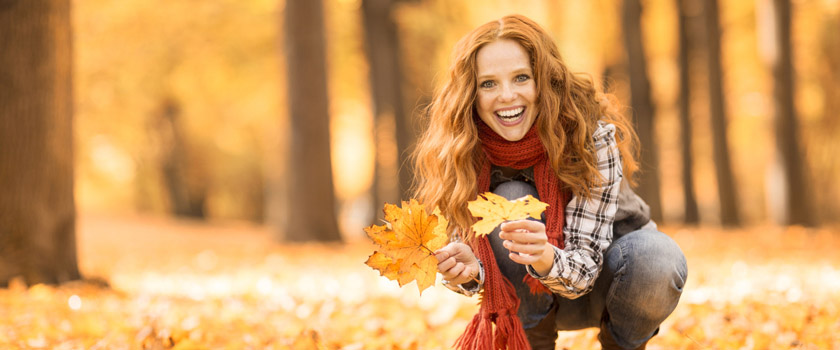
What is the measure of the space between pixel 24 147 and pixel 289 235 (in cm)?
468

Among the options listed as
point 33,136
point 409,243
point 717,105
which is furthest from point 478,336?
point 717,105

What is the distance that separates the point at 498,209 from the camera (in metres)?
1.80

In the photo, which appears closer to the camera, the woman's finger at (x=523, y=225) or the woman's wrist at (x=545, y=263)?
the woman's finger at (x=523, y=225)

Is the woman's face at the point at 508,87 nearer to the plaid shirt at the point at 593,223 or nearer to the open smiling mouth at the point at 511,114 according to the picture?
the open smiling mouth at the point at 511,114

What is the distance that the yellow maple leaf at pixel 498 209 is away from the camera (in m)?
1.78

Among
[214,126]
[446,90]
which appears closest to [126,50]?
[214,126]

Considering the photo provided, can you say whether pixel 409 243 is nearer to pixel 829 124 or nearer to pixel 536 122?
pixel 536 122

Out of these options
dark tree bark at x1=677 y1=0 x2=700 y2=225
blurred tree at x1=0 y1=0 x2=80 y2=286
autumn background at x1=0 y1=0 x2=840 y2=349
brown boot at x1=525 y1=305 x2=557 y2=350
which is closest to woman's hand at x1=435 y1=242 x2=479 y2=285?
brown boot at x1=525 y1=305 x2=557 y2=350

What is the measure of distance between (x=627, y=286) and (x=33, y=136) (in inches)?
156

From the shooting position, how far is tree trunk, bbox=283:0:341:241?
8.64m

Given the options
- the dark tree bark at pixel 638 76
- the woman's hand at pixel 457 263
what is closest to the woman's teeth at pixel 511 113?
the woman's hand at pixel 457 263

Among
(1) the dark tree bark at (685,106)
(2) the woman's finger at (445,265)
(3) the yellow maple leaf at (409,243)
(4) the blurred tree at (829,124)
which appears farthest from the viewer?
(4) the blurred tree at (829,124)

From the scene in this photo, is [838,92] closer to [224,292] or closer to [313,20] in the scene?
[313,20]

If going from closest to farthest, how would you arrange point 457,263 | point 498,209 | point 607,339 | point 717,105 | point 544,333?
point 498,209
point 457,263
point 607,339
point 544,333
point 717,105
